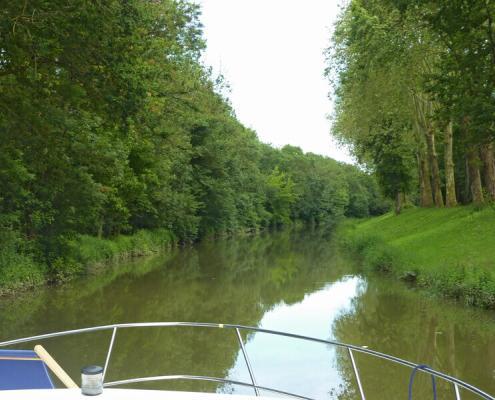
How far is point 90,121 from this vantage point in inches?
690

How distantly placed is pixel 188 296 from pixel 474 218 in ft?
35.2

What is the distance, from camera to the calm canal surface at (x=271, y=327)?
401 inches

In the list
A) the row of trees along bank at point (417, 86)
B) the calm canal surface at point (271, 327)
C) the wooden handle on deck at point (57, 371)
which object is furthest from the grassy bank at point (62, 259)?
the wooden handle on deck at point (57, 371)

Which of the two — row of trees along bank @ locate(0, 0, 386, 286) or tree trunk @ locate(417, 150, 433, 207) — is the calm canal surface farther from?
tree trunk @ locate(417, 150, 433, 207)

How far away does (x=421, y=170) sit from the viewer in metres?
35.7

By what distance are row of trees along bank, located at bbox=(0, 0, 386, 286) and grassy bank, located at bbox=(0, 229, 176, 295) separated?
0.06m

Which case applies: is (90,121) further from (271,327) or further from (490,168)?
(490,168)

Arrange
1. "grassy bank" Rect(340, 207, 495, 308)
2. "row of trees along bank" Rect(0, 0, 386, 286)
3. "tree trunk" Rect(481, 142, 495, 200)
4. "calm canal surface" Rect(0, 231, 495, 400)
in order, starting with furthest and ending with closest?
"tree trunk" Rect(481, 142, 495, 200)
"grassy bank" Rect(340, 207, 495, 308)
"row of trees along bank" Rect(0, 0, 386, 286)
"calm canal surface" Rect(0, 231, 495, 400)

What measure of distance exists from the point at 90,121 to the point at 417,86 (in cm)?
1425

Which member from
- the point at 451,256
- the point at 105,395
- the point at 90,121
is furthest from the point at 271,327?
the point at 105,395

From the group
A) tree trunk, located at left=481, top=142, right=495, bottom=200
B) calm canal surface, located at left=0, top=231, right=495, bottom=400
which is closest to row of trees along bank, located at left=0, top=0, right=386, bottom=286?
calm canal surface, located at left=0, top=231, right=495, bottom=400

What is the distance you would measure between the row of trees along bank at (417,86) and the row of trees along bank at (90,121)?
6.38 metres

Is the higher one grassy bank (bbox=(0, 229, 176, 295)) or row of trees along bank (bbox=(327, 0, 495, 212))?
row of trees along bank (bbox=(327, 0, 495, 212))

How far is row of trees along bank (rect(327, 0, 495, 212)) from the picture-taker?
15398 mm
